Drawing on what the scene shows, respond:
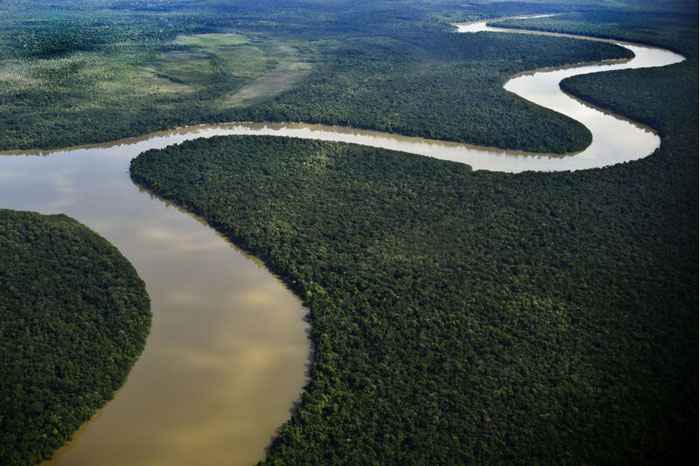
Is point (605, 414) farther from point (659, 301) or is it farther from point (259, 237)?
point (259, 237)

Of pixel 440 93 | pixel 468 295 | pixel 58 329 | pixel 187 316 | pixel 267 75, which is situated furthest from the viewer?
pixel 267 75

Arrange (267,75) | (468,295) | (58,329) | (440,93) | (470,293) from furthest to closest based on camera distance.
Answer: (267,75) < (440,93) < (470,293) < (468,295) < (58,329)

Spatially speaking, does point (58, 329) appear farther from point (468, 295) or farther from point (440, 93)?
point (440, 93)

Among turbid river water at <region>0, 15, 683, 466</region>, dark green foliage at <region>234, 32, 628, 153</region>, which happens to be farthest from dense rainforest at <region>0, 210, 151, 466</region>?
dark green foliage at <region>234, 32, 628, 153</region>

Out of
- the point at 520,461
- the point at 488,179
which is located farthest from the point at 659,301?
the point at 488,179

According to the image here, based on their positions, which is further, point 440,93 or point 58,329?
point 440,93

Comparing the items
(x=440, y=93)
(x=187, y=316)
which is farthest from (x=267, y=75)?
(x=187, y=316)
